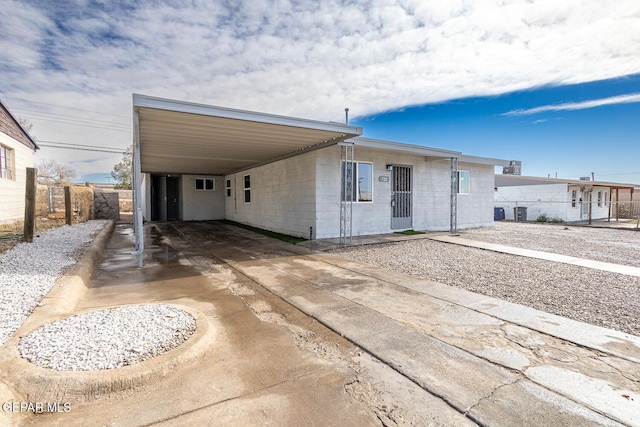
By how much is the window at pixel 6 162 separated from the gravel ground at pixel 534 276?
41.3 ft

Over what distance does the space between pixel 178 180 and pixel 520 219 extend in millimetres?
21865

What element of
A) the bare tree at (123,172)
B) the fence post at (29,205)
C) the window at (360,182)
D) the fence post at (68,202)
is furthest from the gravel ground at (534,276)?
the bare tree at (123,172)

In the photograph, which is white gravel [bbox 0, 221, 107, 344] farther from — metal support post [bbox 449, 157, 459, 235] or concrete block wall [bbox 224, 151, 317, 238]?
metal support post [bbox 449, 157, 459, 235]

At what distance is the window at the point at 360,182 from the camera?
31.7ft

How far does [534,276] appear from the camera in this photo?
5.27 metres

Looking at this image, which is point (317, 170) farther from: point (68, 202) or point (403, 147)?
point (68, 202)

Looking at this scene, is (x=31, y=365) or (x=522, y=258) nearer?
(x=31, y=365)

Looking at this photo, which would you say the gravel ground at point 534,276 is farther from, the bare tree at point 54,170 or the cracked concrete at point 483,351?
the bare tree at point 54,170

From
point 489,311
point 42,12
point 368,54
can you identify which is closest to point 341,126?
point 368,54

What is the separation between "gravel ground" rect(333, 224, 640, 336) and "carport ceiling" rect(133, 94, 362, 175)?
3080 millimetres

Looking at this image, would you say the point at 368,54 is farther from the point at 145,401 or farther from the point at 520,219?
the point at 520,219

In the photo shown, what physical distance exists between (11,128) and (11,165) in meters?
1.45

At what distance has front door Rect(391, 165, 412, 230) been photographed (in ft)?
35.7

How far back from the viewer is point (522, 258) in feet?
22.2
